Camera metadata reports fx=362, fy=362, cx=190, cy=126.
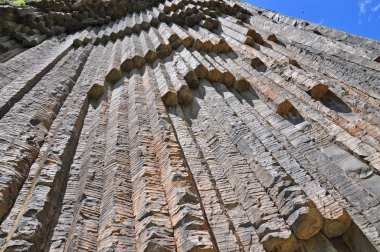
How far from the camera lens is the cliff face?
1.56 meters

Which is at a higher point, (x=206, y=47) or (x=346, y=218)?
(x=206, y=47)

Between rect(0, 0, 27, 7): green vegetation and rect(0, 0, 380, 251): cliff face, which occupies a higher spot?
rect(0, 0, 27, 7): green vegetation

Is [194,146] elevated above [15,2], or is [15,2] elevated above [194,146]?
[15,2]

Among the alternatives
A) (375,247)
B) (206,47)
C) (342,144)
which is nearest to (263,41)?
(206,47)

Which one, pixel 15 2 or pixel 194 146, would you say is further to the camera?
pixel 15 2

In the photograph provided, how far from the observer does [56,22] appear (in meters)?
5.88

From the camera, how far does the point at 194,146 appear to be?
2205 millimetres

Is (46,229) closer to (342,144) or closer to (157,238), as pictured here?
(157,238)

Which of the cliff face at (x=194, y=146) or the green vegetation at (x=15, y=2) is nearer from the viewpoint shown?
the cliff face at (x=194, y=146)

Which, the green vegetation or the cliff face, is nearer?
the cliff face

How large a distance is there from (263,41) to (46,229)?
11.2 ft

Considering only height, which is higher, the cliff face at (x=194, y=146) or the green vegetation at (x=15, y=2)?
the green vegetation at (x=15, y=2)

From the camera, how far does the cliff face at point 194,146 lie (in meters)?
1.56

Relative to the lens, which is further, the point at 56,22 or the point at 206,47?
the point at 56,22
